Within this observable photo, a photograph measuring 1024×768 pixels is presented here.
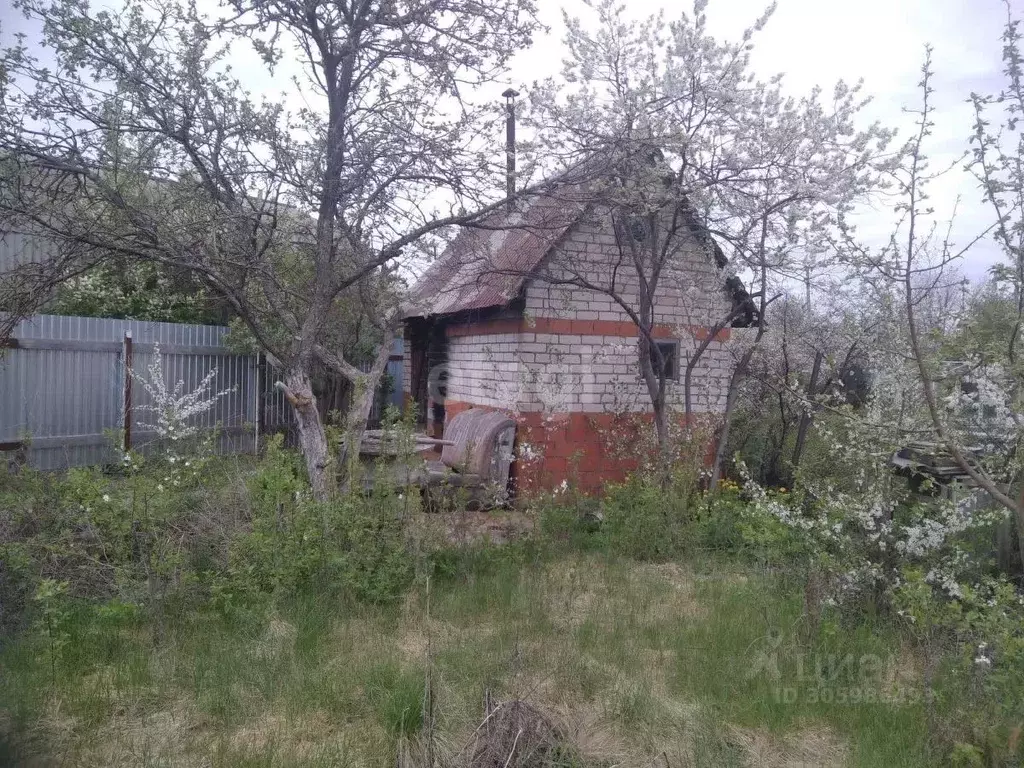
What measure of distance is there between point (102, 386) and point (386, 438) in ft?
17.9

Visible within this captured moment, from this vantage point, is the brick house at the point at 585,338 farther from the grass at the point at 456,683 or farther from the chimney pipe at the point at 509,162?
the grass at the point at 456,683

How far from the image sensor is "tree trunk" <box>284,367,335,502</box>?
586 cm

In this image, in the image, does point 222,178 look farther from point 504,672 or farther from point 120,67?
point 504,672

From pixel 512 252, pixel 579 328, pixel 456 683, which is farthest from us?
pixel 512 252

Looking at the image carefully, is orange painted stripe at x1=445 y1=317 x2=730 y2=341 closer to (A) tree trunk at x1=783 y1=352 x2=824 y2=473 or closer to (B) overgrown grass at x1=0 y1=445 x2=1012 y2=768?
(A) tree trunk at x1=783 y1=352 x2=824 y2=473

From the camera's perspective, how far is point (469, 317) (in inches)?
Answer: 400

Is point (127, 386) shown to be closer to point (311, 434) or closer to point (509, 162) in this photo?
point (311, 434)

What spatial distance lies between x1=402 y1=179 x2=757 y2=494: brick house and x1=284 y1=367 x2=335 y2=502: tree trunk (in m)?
2.49

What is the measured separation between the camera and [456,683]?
12.9 feet

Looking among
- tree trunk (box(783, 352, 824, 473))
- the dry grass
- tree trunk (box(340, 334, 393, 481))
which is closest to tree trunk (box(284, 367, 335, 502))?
tree trunk (box(340, 334, 393, 481))

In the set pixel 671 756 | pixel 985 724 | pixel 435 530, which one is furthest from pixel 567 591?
pixel 985 724

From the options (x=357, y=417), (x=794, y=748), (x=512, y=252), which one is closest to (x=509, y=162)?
(x=357, y=417)

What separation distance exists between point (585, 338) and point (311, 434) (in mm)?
3874

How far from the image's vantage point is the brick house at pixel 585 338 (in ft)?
27.8
